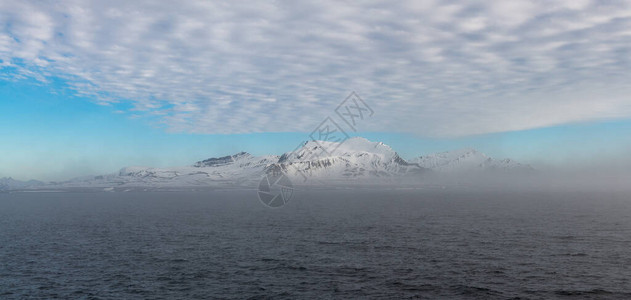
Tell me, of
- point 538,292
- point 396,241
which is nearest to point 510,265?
point 538,292

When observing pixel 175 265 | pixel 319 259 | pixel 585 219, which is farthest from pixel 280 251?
pixel 585 219

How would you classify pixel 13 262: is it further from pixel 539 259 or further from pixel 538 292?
pixel 539 259

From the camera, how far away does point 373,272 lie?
69.2m

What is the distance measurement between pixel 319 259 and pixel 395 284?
66.9 feet

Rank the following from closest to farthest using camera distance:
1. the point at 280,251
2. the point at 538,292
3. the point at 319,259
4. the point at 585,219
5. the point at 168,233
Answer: the point at 538,292
the point at 319,259
the point at 280,251
the point at 168,233
the point at 585,219

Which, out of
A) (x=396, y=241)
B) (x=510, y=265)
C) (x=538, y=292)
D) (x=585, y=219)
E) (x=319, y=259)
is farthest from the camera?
(x=585, y=219)

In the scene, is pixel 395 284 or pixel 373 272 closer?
pixel 395 284

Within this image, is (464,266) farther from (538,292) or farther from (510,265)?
(538,292)

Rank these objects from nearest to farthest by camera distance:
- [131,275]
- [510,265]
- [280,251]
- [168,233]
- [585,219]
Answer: [131,275]
[510,265]
[280,251]
[168,233]
[585,219]

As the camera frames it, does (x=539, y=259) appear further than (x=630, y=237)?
No

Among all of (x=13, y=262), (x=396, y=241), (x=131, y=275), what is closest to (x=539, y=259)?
(x=396, y=241)

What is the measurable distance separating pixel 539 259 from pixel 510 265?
8.87 m

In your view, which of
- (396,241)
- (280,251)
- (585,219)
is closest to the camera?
(280,251)

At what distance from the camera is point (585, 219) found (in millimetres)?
149500
